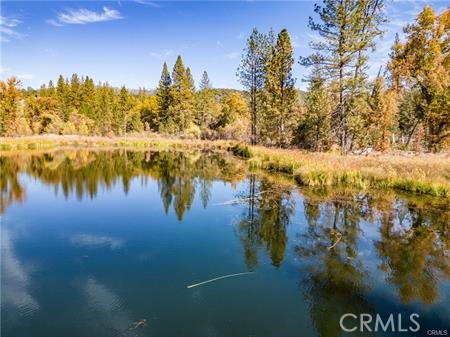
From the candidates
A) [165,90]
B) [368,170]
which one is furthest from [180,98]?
[368,170]

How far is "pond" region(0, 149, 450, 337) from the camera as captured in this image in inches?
205

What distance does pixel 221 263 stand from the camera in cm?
741

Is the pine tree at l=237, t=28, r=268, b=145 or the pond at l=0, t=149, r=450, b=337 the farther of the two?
the pine tree at l=237, t=28, r=268, b=145

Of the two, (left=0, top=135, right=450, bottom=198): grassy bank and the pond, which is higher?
(left=0, top=135, right=450, bottom=198): grassy bank

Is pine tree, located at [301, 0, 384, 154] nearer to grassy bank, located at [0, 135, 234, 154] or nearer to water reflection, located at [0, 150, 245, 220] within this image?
water reflection, located at [0, 150, 245, 220]

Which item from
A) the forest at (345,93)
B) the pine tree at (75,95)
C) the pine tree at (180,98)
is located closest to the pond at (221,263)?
the forest at (345,93)

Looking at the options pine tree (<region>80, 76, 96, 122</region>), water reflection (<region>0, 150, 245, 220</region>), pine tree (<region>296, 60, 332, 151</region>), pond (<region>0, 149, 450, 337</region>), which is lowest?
pond (<region>0, 149, 450, 337</region>)

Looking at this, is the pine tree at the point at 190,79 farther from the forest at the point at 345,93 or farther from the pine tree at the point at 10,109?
the pine tree at the point at 10,109

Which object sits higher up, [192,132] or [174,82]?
[174,82]

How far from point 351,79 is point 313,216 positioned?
40.6 ft

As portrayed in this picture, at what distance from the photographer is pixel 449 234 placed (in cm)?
944

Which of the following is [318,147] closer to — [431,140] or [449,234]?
[431,140]

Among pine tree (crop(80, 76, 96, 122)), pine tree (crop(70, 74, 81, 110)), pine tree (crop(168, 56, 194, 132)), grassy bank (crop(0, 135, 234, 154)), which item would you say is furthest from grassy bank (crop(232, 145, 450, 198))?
pine tree (crop(70, 74, 81, 110))

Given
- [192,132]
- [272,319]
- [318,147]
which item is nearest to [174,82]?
[192,132]
